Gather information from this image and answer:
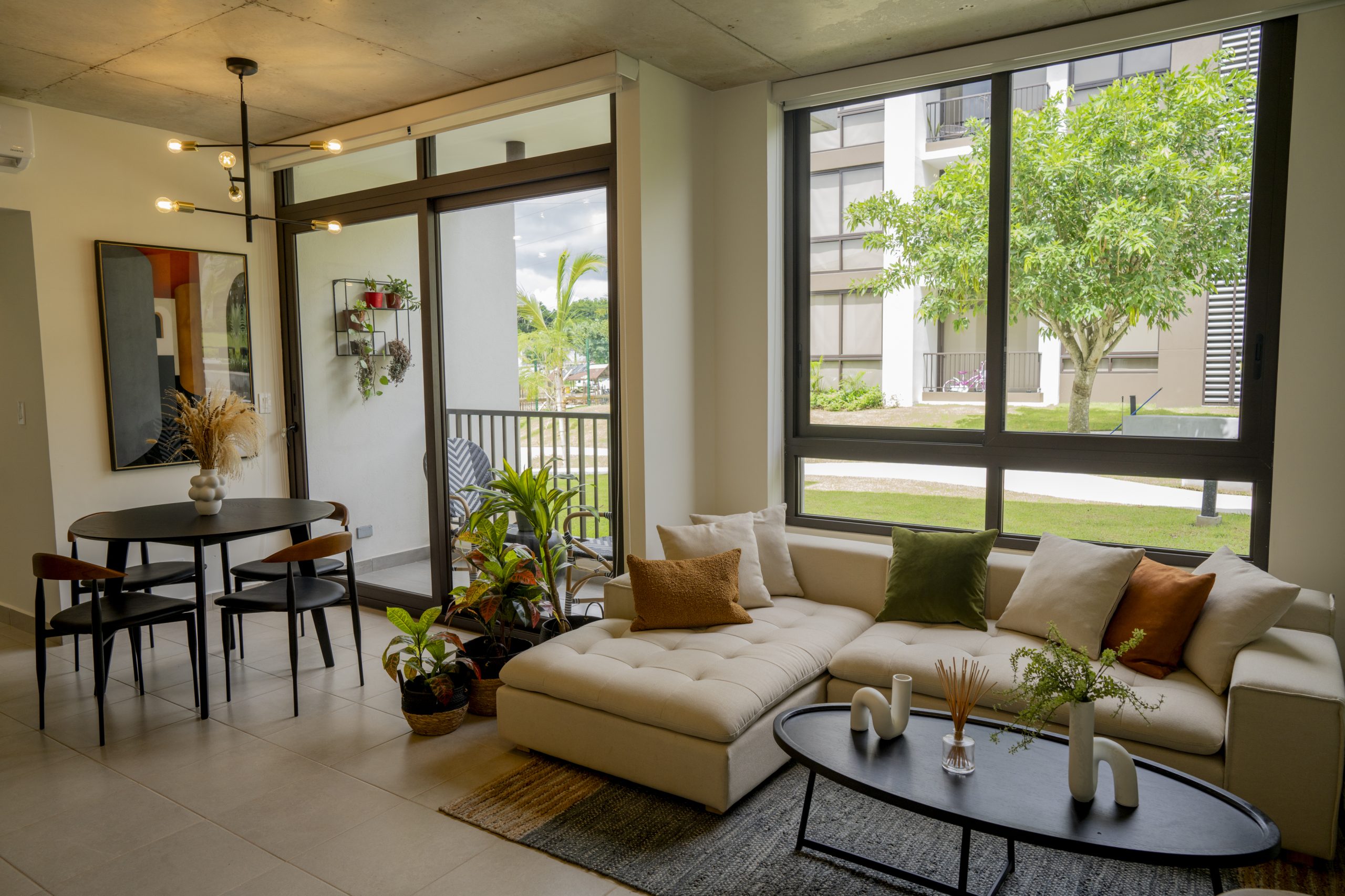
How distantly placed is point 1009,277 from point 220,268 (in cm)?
449

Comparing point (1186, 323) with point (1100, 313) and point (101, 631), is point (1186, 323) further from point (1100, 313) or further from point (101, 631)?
point (101, 631)

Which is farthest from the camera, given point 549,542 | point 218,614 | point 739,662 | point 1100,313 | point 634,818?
point 218,614

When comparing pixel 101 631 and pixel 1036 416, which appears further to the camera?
pixel 1036 416

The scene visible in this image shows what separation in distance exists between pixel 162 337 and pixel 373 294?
118cm

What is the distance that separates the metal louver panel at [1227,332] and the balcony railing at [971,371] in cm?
66

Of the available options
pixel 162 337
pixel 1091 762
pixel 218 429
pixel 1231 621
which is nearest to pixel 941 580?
pixel 1231 621

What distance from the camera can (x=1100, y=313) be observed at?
12.1ft

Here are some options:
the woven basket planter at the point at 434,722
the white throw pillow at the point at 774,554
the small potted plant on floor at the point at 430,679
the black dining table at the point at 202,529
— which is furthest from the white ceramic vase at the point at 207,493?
the white throw pillow at the point at 774,554

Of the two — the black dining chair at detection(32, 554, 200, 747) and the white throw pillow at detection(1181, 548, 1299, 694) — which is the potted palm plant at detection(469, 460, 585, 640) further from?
the white throw pillow at detection(1181, 548, 1299, 694)

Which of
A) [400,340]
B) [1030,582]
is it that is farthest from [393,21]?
[1030,582]

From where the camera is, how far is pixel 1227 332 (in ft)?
11.2

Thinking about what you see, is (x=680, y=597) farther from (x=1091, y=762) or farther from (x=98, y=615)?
(x=98, y=615)

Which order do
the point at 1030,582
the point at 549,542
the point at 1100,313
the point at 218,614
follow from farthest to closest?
the point at 218,614, the point at 549,542, the point at 1100,313, the point at 1030,582

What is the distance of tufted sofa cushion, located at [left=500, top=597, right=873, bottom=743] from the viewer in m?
2.72
